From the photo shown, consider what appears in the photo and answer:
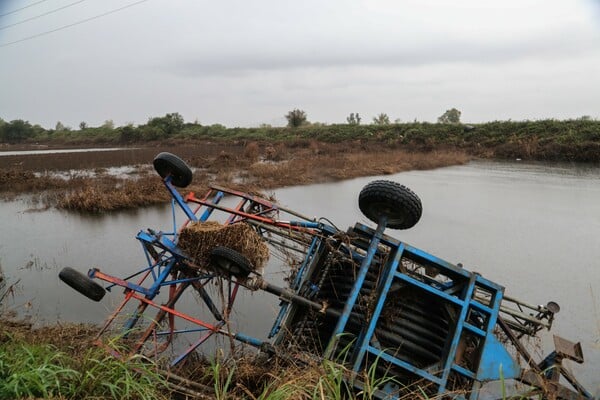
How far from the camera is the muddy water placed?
5.62 m

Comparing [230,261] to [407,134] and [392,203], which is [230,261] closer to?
[392,203]

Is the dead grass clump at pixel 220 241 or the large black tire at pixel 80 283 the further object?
the dead grass clump at pixel 220 241

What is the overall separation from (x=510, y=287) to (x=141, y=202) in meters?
9.30

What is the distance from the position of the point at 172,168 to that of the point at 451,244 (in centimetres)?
642

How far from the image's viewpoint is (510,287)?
6453 mm

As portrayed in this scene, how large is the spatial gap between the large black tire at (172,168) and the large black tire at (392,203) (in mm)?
2014

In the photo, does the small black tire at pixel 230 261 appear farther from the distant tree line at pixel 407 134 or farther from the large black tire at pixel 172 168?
the distant tree line at pixel 407 134

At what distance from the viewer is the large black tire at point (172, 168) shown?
4.21 metres

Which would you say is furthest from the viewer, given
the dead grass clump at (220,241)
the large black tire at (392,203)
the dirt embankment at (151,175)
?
the dirt embankment at (151,175)

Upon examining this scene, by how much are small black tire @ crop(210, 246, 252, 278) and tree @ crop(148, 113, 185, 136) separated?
43829 millimetres

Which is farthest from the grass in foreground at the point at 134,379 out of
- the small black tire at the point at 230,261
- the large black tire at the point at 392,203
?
the large black tire at the point at 392,203

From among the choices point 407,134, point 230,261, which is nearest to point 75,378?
point 230,261

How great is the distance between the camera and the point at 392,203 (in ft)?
10.5

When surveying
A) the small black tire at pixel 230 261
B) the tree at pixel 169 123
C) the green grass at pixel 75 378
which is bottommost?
the green grass at pixel 75 378
